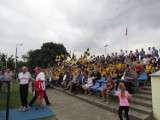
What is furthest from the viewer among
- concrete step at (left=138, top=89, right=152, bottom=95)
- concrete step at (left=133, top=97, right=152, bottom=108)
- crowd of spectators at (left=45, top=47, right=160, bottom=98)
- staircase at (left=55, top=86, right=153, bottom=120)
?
crowd of spectators at (left=45, top=47, right=160, bottom=98)

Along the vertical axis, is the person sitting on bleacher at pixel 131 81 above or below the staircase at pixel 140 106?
above

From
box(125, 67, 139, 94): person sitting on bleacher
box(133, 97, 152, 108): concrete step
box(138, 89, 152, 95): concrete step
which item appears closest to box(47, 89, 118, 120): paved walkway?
box(133, 97, 152, 108): concrete step

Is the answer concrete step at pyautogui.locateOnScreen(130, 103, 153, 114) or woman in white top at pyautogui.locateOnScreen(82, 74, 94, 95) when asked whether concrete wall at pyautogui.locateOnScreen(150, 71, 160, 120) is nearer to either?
concrete step at pyautogui.locateOnScreen(130, 103, 153, 114)

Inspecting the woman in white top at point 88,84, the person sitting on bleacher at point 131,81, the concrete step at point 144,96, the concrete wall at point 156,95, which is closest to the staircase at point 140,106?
the concrete step at point 144,96

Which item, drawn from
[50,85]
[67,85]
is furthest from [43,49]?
[67,85]

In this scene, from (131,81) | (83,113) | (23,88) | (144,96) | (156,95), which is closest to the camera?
(156,95)

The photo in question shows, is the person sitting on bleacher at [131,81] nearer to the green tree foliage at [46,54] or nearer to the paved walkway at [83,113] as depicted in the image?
the paved walkway at [83,113]

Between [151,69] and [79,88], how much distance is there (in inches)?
186

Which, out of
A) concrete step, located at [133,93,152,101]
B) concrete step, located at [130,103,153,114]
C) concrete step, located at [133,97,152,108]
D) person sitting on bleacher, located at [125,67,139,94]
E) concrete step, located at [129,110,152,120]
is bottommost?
concrete step, located at [129,110,152,120]

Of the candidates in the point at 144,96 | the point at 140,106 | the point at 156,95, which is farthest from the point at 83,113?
the point at 156,95

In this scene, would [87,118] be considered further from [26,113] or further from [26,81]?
[26,81]

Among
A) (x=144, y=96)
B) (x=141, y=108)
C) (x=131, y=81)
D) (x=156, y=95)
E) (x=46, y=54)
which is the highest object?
(x=46, y=54)

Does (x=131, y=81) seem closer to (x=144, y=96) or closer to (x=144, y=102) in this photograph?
(x=144, y=96)

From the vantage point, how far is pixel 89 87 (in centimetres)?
1139
